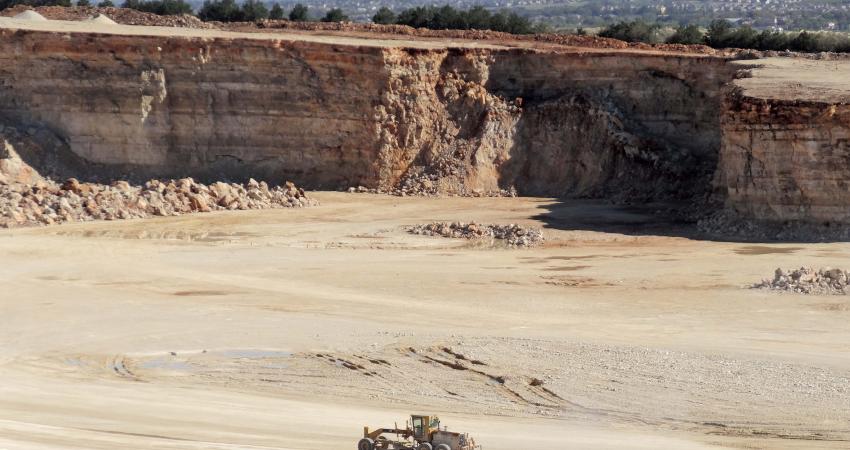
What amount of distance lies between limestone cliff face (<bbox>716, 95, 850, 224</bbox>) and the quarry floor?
1178 millimetres

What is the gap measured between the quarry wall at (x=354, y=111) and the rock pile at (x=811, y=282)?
9.81m

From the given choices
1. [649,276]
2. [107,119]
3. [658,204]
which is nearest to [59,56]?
[107,119]

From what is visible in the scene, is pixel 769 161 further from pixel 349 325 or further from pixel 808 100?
pixel 349 325

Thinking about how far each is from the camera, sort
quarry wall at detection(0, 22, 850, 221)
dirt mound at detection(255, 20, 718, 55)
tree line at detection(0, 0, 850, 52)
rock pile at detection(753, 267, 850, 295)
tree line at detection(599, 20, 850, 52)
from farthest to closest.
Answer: tree line at detection(0, 0, 850, 52), tree line at detection(599, 20, 850, 52), dirt mound at detection(255, 20, 718, 55), quarry wall at detection(0, 22, 850, 221), rock pile at detection(753, 267, 850, 295)

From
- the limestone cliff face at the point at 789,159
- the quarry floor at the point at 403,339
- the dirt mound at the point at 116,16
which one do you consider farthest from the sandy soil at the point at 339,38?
the quarry floor at the point at 403,339

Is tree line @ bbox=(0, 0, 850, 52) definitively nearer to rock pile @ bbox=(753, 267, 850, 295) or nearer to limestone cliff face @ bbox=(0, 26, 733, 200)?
limestone cliff face @ bbox=(0, 26, 733, 200)

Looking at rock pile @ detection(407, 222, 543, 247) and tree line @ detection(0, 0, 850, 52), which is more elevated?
tree line @ detection(0, 0, 850, 52)

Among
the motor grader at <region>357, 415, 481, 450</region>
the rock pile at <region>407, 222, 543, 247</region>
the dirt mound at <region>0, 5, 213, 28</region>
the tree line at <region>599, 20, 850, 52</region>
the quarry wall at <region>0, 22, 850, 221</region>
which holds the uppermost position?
the tree line at <region>599, 20, 850, 52</region>

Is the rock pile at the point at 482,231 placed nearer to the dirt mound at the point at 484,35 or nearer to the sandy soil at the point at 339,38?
the sandy soil at the point at 339,38

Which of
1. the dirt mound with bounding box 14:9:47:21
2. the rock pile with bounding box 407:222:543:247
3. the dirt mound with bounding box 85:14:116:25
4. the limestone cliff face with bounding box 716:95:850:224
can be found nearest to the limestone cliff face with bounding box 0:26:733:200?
the rock pile with bounding box 407:222:543:247

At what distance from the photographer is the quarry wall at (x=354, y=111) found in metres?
35.4

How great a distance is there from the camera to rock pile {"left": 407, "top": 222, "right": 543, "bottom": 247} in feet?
99.2

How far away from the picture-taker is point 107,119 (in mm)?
36469

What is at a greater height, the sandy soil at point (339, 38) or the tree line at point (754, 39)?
the tree line at point (754, 39)
